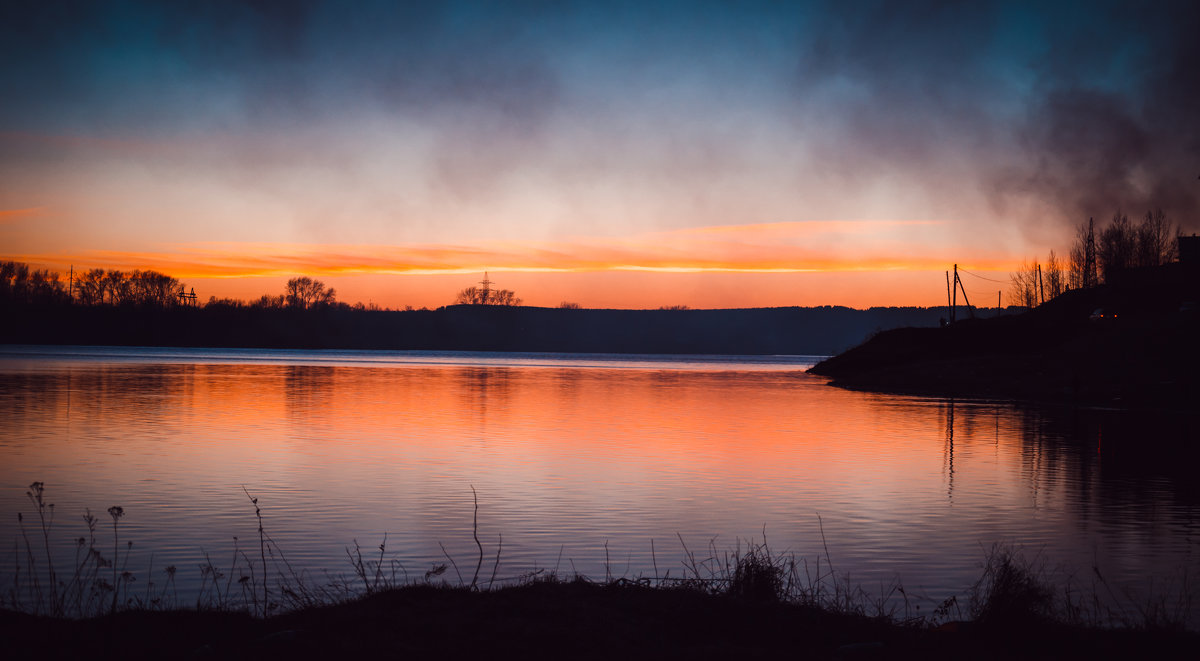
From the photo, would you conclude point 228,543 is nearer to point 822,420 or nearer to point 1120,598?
point 1120,598

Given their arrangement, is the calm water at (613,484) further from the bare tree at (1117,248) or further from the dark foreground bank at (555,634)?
the bare tree at (1117,248)

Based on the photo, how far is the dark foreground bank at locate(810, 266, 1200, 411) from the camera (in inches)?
1994

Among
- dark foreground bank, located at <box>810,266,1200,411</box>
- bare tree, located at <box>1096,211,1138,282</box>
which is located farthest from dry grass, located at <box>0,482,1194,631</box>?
bare tree, located at <box>1096,211,1138,282</box>

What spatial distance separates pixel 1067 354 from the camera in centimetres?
6059

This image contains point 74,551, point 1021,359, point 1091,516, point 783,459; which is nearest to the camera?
point 74,551

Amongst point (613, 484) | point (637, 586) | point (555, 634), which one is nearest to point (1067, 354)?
point (613, 484)

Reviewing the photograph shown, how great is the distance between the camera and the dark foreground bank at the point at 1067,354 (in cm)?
5066

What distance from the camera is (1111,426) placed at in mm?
36750

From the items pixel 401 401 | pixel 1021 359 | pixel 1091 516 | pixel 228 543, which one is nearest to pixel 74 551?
pixel 228 543

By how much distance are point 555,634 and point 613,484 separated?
12.6 m

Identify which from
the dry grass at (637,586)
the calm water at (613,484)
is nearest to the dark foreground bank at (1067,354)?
the calm water at (613,484)

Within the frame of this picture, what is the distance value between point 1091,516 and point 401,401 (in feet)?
115

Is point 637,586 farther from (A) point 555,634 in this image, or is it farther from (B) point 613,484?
(B) point 613,484

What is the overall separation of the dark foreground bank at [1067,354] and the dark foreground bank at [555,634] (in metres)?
43.7
